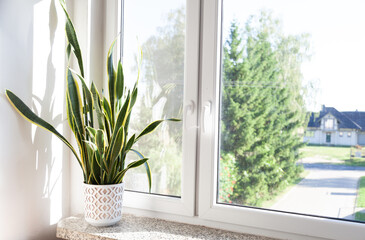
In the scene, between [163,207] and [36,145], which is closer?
[36,145]

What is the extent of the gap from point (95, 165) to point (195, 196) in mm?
525

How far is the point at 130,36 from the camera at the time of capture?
6.44 feet

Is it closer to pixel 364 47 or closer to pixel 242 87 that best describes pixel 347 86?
pixel 364 47

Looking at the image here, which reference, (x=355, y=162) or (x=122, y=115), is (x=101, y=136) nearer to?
(x=122, y=115)

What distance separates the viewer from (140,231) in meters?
1.62

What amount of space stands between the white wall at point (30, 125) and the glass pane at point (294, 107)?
87cm

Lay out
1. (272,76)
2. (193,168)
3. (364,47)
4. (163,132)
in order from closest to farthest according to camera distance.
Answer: (364,47) → (272,76) → (193,168) → (163,132)

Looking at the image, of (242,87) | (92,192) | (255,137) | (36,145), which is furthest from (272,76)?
(36,145)

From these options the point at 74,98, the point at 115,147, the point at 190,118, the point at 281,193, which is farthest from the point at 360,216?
the point at 74,98

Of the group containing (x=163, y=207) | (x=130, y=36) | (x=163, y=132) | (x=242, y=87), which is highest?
(x=130, y=36)

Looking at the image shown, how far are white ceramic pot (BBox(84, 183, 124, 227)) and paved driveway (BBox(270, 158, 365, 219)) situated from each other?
75 cm

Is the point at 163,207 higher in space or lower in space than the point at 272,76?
lower

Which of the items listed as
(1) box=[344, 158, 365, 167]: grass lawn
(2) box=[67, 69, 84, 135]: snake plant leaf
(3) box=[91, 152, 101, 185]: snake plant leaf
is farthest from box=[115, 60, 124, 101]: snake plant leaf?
(1) box=[344, 158, 365, 167]: grass lawn

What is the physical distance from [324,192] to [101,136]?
103 centimetres
